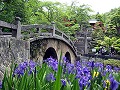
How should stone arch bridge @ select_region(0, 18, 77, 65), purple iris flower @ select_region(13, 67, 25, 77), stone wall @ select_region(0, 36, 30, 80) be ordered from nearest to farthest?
purple iris flower @ select_region(13, 67, 25, 77)
stone wall @ select_region(0, 36, 30, 80)
stone arch bridge @ select_region(0, 18, 77, 65)

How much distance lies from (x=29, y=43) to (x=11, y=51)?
1757 mm

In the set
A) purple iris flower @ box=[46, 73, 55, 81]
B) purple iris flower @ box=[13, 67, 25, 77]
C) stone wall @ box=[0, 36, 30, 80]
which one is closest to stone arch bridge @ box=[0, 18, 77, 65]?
stone wall @ box=[0, 36, 30, 80]

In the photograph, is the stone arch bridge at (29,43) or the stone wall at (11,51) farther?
the stone arch bridge at (29,43)

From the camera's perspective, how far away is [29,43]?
9.64m

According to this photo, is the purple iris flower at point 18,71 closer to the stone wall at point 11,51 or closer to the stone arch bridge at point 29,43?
the stone arch bridge at point 29,43

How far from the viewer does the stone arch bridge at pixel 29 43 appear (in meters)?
7.69

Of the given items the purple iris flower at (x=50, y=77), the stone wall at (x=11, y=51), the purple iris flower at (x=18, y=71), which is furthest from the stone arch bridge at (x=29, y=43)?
the purple iris flower at (x=18, y=71)

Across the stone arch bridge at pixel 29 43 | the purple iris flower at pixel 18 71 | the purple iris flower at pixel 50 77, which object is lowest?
the purple iris flower at pixel 50 77

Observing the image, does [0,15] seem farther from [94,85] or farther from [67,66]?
[94,85]

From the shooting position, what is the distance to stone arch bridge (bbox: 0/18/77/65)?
7.69 metres

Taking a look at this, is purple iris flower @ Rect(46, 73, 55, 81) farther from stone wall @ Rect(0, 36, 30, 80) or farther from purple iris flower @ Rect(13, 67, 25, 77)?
stone wall @ Rect(0, 36, 30, 80)

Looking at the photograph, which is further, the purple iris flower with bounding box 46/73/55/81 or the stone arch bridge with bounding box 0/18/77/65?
the stone arch bridge with bounding box 0/18/77/65

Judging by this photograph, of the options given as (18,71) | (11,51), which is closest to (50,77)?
(18,71)

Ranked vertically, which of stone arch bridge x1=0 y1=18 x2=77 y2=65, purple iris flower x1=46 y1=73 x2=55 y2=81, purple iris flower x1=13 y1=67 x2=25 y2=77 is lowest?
purple iris flower x1=46 y1=73 x2=55 y2=81
